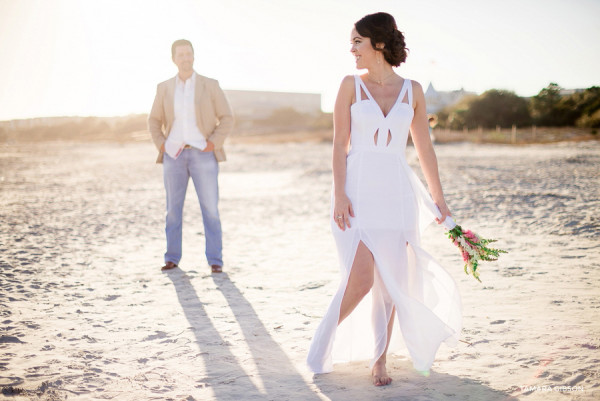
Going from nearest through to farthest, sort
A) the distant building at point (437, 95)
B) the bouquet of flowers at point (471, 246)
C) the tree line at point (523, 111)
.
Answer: the bouquet of flowers at point (471, 246) < the distant building at point (437, 95) < the tree line at point (523, 111)

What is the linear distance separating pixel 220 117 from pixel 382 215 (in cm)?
365

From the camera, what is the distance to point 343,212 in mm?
3162

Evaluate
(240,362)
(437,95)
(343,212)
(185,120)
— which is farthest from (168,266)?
(343,212)

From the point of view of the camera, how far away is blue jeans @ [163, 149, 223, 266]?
20.1 feet

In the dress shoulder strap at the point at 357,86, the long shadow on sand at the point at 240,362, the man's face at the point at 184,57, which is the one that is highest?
the man's face at the point at 184,57

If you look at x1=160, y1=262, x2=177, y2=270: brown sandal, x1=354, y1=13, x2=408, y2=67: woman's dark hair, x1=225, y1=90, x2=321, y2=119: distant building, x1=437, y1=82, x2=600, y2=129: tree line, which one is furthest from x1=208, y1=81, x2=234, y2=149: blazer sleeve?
x1=225, y1=90, x2=321, y2=119: distant building

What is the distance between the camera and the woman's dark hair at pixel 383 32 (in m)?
3.10

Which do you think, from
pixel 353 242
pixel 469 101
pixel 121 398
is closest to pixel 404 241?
pixel 353 242

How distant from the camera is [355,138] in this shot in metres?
3.23

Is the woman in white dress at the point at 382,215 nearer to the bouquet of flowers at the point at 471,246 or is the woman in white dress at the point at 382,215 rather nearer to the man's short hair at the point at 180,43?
the bouquet of flowers at the point at 471,246

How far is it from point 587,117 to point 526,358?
3908 cm

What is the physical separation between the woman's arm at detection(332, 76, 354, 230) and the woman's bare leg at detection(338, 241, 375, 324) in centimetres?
19

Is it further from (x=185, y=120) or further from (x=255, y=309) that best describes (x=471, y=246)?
(x=185, y=120)

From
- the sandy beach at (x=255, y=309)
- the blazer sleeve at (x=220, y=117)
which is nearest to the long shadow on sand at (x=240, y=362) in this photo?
the sandy beach at (x=255, y=309)
